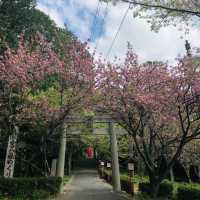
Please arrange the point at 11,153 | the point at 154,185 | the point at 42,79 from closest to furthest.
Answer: the point at 154,185 → the point at 42,79 → the point at 11,153

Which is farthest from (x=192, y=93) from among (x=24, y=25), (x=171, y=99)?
(x=24, y=25)

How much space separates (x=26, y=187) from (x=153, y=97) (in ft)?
23.9

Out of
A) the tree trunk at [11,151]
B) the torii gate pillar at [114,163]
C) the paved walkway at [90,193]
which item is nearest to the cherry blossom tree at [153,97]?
the paved walkway at [90,193]

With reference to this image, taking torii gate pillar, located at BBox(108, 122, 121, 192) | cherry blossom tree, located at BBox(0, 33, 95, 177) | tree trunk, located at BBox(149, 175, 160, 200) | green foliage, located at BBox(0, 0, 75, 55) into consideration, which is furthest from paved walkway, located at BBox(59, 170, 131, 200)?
green foliage, located at BBox(0, 0, 75, 55)

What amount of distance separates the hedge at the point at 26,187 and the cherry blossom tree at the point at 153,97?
486cm

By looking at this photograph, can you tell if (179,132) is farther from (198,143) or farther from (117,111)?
(198,143)

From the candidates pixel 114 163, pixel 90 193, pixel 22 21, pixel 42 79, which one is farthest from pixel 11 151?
pixel 22 21

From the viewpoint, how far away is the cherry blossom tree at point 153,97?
11.6 meters

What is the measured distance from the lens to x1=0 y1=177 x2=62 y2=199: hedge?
14.0 metres

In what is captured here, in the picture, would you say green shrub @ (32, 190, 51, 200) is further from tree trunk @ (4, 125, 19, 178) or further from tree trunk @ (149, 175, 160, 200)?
tree trunk @ (149, 175, 160, 200)

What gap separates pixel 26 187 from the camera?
46.8ft

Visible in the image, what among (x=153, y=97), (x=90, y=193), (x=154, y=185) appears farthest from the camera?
(x=90, y=193)

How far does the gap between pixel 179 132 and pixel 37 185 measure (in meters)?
7.08

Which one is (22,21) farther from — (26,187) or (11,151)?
(26,187)
